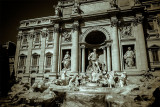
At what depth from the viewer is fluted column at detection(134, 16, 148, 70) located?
15584 mm

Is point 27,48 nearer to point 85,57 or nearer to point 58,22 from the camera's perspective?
point 58,22

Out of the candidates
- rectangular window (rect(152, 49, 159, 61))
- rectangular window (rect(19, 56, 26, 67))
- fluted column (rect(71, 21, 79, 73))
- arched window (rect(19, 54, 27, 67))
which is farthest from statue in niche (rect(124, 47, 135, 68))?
rectangular window (rect(19, 56, 26, 67))

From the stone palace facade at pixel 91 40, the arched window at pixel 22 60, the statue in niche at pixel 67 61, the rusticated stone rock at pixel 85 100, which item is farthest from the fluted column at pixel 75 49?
the arched window at pixel 22 60

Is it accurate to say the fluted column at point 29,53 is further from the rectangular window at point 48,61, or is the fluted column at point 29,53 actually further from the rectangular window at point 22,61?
the rectangular window at point 48,61

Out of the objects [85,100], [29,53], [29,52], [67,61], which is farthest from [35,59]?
[85,100]

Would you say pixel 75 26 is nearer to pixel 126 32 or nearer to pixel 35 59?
pixel 126 32

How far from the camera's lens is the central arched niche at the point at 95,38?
19.7m

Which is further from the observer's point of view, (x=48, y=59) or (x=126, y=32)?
(x=48, y=59)

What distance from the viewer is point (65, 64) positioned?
61.9ft

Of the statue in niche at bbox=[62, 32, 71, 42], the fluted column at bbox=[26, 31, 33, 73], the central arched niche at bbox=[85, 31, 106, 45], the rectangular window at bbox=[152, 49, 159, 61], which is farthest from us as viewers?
the fluted column at bbox=[26, 31, 33, 73]

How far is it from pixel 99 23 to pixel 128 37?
4.99m

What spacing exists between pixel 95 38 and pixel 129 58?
684 centimetres

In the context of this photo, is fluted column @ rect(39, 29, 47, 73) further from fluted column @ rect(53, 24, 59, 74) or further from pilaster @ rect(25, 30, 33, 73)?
fluted column @ rect(53, 24, 59, 74)

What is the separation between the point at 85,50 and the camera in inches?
789
